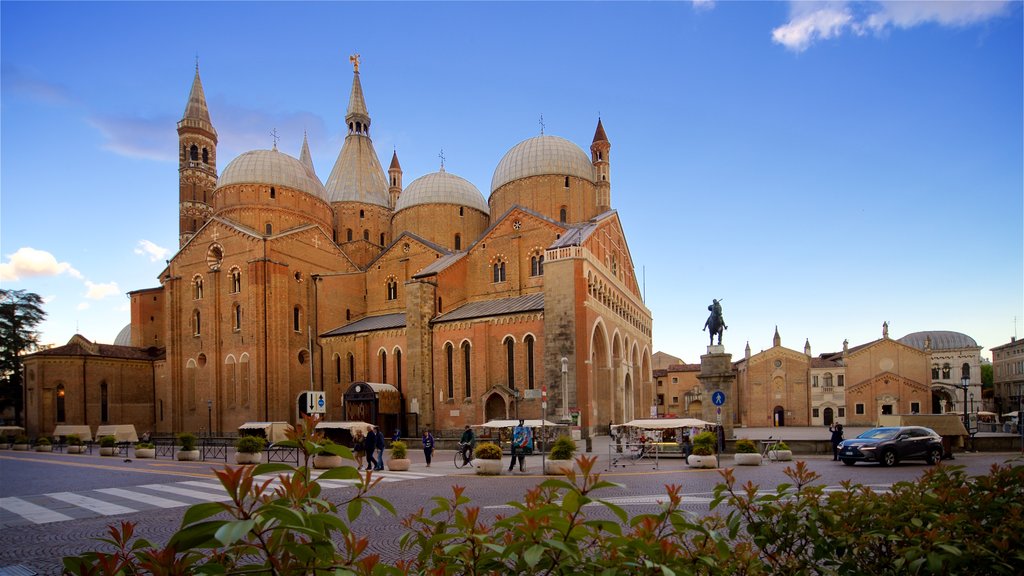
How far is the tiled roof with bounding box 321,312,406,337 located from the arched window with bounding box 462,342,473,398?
560 cm

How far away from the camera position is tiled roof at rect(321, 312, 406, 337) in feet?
144

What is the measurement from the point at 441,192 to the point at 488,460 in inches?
1407

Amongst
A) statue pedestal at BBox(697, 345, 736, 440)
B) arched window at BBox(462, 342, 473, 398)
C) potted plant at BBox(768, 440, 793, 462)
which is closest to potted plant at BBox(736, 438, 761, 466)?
potted plant at BBox(768, 440, 793, 462)

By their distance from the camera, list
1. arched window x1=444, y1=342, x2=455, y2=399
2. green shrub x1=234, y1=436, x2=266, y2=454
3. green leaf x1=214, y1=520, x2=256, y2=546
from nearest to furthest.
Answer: green leaf x1=214, y1=520, x2=256, y2=546, green shrub x1=234, y1=436, x2=266, y2=454, arched window x1=444, y1=342, x2=455, y2=399

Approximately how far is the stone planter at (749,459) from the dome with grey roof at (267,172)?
40774 mm

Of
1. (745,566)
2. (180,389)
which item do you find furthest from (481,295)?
(745,566)

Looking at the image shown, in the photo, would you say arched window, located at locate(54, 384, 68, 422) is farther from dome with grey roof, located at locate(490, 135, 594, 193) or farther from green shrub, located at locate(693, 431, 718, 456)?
green shrub, located at locate(693, 431, 718, 456)

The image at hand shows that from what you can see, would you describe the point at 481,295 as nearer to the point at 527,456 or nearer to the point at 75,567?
the point at 527,456

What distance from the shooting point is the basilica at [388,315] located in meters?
38.0

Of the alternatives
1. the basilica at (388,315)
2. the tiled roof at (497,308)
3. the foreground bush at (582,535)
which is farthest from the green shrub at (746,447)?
the tiled roof at (497,308)

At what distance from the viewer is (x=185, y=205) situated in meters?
57.3

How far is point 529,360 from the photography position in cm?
3753

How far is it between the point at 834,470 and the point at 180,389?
45709 mm

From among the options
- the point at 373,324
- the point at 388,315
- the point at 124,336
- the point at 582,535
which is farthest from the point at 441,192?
Result: the point at 582,535
